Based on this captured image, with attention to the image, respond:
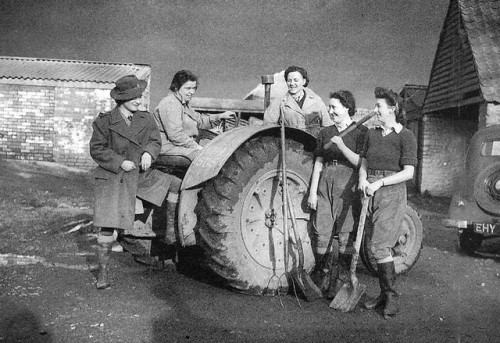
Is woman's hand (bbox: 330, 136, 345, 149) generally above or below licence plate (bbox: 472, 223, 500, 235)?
above

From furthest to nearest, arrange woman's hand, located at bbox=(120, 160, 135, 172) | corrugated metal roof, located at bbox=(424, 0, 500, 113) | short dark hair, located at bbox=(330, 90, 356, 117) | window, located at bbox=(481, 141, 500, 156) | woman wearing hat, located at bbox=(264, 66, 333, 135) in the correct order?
1. corrugated metal roof, located at bbox=(424, 0, 500, 113)
2. window, located at bbox=(481, 141, 500, 156)
3. woman wearing hat, located at bbox=(264, 66, 333, 135)
4. short dark hair, located at bbox=(330, 90, 356, 117)
5. woman's hand, located at bbox=(120, 160, 135, 172)

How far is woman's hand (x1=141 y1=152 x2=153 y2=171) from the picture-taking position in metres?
4.29

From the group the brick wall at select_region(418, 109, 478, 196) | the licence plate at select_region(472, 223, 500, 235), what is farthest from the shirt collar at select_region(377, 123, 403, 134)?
the brick wall at select_region(418, 109, 478, 196)

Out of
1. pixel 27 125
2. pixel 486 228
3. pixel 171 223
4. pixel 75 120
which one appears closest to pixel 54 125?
pixel 75 120

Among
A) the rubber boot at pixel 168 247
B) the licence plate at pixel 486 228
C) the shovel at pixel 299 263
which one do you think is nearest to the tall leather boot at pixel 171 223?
the rubber boot at pixel 168 247

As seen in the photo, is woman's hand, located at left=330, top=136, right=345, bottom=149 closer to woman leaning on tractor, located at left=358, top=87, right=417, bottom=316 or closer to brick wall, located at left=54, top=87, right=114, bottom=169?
woman leaning on tractor, located at left=358, top=87, right=417, bottom=316

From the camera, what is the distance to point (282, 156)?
418 cm

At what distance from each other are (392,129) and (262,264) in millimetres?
1647

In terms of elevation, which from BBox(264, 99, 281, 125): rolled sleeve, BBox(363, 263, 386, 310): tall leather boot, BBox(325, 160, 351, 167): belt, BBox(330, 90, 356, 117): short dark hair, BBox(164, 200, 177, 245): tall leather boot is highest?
BBox(330, 90, 356, 117): short dark hair

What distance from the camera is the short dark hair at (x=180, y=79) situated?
184 inches

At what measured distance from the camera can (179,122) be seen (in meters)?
4.58

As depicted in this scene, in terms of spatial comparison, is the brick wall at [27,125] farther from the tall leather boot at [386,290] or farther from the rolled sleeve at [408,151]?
the rolled sleeve at [408,151]

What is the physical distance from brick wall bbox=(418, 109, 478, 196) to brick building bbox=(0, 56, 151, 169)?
38.7 feet

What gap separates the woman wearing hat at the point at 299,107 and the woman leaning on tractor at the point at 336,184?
1.62 feet
